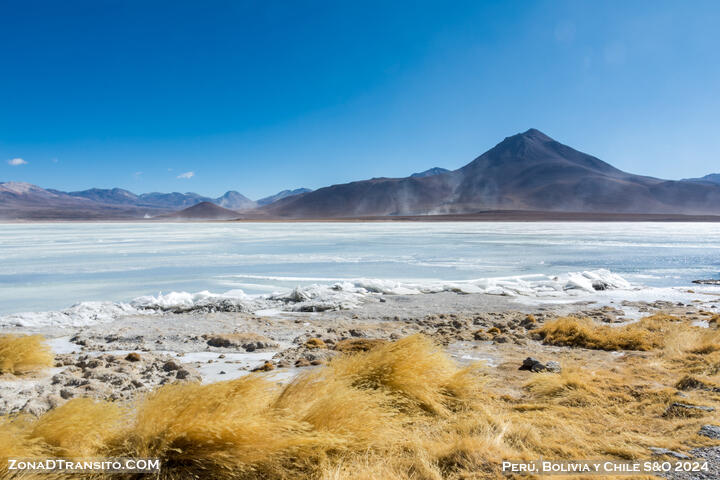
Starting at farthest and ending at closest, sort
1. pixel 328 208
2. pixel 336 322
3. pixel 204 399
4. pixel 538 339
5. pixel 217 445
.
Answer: pixel 328 208 < pixel 336 322 < pixel 538 339 < pixel 204 399 < pixel 217 445

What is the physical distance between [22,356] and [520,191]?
145449 mm

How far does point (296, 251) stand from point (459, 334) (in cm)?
1568

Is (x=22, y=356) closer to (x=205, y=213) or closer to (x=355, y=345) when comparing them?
(x=355, y=345)

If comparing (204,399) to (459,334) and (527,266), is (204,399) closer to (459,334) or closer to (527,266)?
(459,334)

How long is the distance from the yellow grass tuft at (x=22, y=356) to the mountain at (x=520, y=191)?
390 ft

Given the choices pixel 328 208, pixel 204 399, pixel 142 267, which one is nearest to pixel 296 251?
pixel 142 267

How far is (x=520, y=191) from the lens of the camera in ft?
457

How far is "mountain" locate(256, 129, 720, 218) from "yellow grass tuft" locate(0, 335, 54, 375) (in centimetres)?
11895

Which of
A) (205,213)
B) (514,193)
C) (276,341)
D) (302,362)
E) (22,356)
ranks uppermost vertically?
(514,193)

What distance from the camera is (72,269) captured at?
48.5ft

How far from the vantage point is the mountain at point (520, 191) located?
117250 mm

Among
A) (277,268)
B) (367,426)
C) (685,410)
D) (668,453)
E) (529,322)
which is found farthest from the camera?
(277,268)

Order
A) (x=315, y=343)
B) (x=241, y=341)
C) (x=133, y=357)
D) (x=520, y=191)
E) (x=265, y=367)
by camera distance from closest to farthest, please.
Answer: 1. (x=265, y=367)
2. (x=133, y=357)
3. (x=315, y=343)
4. (x=241, y=341)
5. (x=520, y=191)

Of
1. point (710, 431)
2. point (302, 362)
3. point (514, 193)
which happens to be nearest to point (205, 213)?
point (514, 193)
